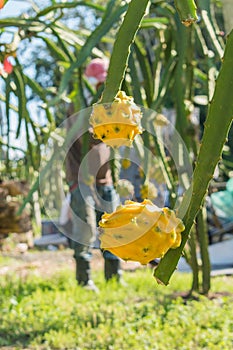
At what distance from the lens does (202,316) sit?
2.00 metres

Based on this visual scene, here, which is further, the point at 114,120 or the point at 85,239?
the point at 85,239

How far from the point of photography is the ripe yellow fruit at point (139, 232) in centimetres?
59

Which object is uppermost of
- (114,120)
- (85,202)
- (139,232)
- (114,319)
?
(114,120)

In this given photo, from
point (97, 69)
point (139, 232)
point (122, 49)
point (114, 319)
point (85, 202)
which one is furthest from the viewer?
point (85, 202)

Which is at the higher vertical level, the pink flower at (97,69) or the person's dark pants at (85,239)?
the pink flower at (97,69)

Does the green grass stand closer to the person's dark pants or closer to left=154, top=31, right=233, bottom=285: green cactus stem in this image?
the person's dark pants

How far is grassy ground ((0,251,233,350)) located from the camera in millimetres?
1780

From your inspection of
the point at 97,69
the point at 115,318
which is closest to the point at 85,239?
the point at 115,318

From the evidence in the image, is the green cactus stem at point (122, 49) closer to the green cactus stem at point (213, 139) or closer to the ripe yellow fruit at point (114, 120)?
the ripe yellow fruit at point (114, 120)

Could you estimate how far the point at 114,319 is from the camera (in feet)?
6.73

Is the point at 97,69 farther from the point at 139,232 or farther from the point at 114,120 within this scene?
the point at 139,232

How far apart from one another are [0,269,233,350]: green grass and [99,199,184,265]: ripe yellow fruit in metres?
1.16

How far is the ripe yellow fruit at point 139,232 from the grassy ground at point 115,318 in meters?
1.16

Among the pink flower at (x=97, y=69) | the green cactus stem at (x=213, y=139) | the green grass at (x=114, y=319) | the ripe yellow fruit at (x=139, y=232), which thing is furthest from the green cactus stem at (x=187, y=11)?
the pink flower at (x=97, y=69)
